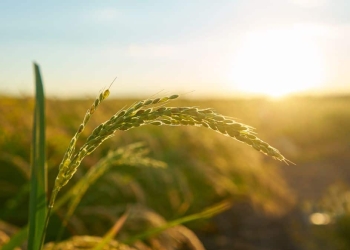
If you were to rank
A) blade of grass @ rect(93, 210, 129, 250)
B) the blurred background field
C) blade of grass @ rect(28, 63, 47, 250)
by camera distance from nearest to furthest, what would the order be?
blade of grass @ rect(28, 63, 47, 250), blade of grass @ rect(93, 210, 129, 250), the blurred background field

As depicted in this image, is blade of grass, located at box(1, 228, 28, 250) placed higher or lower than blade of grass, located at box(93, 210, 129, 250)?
lower

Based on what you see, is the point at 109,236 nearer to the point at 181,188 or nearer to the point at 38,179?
the point at 38,179

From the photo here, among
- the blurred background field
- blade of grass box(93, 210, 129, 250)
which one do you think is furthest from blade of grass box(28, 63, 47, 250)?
the blurred background field

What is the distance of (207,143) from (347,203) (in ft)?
6.96

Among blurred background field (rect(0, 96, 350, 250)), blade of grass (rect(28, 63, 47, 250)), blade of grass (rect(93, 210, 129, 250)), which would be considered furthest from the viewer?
blurred background field (rect(0, 96, 350, 250))

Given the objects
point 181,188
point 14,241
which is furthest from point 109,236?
point 181,188

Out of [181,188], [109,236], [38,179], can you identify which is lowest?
[181,188]

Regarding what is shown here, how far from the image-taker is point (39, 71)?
1.26 meters

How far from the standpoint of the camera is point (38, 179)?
1.18m

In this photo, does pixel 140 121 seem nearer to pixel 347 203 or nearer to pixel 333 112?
pixel 347 203

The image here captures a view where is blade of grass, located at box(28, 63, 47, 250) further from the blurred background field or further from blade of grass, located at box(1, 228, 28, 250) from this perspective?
the blurred background field

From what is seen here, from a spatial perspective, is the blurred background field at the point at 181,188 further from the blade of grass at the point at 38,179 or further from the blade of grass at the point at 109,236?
the blade of grass at the point at 38,179

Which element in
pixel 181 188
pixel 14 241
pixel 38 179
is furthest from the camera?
pixel 181 188

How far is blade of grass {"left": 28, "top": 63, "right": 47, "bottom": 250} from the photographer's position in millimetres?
1035
